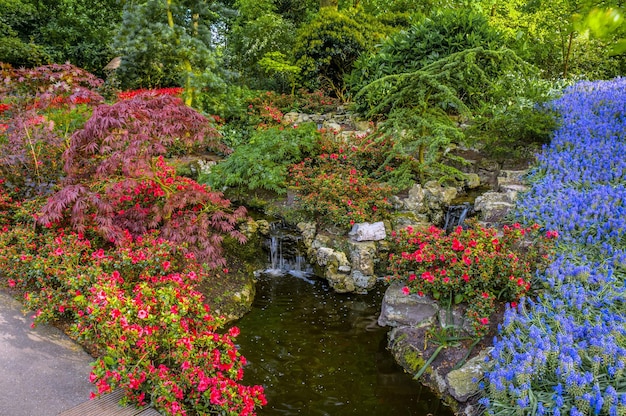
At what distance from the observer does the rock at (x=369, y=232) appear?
5.73m

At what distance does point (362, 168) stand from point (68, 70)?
4.79 m

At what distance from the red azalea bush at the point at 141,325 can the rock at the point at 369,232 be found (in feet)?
8.04

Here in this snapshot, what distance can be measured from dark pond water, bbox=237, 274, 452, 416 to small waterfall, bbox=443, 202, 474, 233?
1588mm

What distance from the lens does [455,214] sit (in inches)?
248

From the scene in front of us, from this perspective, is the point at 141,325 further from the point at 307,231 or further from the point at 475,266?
the point at 307,231

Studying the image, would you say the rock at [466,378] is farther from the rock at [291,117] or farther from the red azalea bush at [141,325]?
the rock at [291,117]

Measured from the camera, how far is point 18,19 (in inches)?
532

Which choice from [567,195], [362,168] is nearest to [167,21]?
[362,168]

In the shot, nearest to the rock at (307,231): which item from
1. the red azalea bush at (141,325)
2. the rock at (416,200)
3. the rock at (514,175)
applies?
the rock at (416,200)

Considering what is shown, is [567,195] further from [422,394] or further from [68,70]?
[68,70]

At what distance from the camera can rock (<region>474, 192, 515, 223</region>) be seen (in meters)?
5.47

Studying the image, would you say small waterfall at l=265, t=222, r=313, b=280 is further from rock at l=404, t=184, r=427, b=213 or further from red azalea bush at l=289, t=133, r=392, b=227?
rock at l=404, t=184, r=427, b=213

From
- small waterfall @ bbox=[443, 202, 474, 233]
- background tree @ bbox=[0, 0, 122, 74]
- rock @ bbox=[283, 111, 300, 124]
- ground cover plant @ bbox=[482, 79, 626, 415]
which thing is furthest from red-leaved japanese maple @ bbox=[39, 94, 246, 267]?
background tree @ bbox=[0, 0, 122, 74]

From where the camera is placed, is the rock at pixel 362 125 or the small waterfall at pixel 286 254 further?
the rock at pixel 362 125
